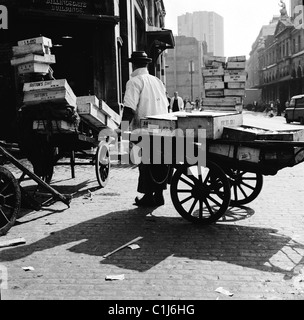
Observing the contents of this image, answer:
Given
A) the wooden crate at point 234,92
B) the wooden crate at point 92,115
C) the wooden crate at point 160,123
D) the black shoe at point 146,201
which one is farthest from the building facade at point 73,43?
the wooden crate at point 160,123

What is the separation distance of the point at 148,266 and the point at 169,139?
76.3 inches

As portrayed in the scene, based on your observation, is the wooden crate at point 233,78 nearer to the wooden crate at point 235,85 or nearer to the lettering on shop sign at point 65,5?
the wooden crate at point 235,85

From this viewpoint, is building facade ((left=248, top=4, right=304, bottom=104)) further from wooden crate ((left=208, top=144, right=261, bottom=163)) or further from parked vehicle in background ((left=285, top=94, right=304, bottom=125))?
wooden crate ((left=208, top=144, right=261, bottom=163))

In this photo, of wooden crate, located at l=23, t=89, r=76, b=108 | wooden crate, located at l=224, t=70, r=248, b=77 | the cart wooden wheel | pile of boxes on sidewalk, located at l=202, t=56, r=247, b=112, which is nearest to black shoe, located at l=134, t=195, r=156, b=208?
the cart wooden wheel

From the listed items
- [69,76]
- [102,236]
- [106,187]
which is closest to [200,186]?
[102,236]

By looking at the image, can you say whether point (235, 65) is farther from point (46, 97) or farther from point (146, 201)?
point (46, 97)

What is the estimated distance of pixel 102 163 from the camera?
8273mm

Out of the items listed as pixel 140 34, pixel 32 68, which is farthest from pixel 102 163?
pixel 140 34

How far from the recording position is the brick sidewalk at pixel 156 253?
3.64 meters

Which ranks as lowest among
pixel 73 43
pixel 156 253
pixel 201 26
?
pixel 156 253

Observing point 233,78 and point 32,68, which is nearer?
point 32,68

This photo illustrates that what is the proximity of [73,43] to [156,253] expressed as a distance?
1249cm

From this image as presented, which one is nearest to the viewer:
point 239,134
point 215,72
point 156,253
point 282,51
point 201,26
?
point 156,253
